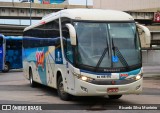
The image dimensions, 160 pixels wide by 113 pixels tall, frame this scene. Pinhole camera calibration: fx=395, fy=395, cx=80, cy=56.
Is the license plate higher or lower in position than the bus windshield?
lower

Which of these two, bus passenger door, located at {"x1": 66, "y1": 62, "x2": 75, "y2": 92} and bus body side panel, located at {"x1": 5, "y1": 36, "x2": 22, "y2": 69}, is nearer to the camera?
bus passenger door, located at {"x1": 66, "y1": 62, "x2": 75, "y2": 92}

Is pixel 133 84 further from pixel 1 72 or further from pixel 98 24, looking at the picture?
pixel 1 72

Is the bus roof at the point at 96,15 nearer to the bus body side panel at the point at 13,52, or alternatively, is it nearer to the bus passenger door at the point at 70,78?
the bus passenger door at the point at 70,78

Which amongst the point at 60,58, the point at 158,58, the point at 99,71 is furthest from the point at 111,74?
the point at 158,58

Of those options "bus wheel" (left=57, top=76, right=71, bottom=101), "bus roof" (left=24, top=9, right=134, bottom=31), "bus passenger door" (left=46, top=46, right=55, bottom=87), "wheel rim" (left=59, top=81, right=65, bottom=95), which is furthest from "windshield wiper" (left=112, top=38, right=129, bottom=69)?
"bus passenger door" (left=46, top=46, right=55, bottom=87)

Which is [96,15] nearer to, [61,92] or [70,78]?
[70,78]

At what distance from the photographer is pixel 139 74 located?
12.5 metres

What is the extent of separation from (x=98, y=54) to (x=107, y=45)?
0.43 meters

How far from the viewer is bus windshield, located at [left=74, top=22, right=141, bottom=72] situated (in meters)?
12.2

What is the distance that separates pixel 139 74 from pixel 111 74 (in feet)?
3.45

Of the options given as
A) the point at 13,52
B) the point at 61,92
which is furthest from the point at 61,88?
the point at 13,52

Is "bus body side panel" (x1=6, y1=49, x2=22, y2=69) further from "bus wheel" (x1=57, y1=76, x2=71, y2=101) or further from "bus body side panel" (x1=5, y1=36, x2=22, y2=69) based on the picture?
"bus wheel" (x1=57, y1=76, x2=71, y2=101)

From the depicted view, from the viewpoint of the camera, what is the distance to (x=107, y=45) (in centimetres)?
1239

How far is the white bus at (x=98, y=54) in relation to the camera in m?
12.0
